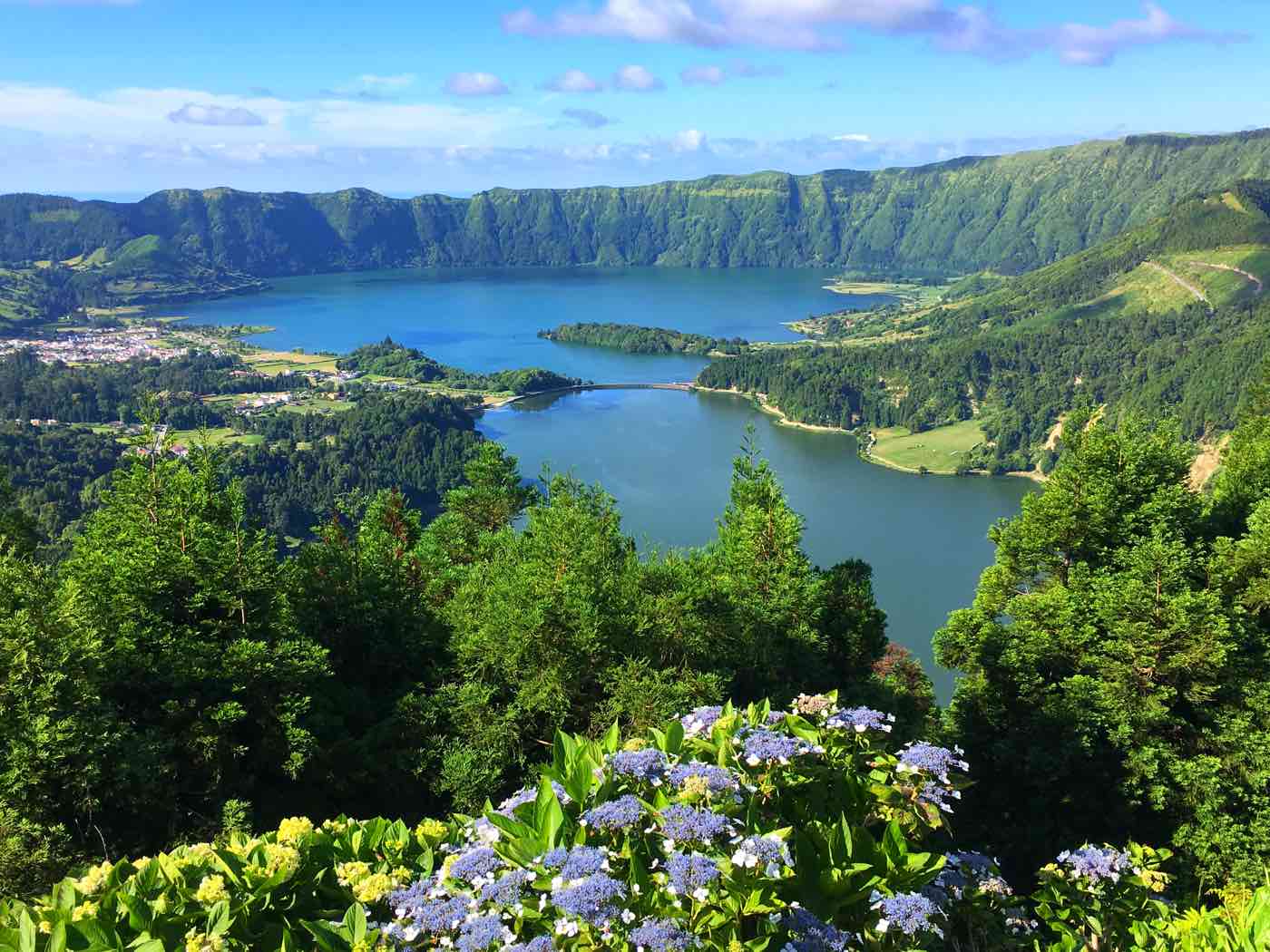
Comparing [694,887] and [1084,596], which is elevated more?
[694,887]

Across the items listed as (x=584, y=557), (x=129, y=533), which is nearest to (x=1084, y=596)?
(x=584, y=557)

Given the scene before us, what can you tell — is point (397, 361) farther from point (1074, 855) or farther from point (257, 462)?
point (1074, 855)

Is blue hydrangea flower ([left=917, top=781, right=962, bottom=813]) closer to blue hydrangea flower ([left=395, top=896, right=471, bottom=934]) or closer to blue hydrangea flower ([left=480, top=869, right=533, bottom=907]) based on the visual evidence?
blue hydrangea flower ([left=480, top=869, right=533, bottom=907])

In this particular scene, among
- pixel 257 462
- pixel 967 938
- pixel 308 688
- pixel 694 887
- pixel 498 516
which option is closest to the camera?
pixel 694 887

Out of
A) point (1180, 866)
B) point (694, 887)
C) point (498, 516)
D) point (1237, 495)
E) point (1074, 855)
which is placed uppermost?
point (694, 887)

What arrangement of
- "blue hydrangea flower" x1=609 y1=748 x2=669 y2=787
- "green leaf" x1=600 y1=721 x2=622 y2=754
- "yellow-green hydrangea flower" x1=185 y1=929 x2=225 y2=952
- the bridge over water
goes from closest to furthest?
1. "yellow-green hydrangea flower" x1=185 y1=929 x2=225 y2=952
2. "blue hydrangea flower" x1=609 y1=748 x2=669 y2=787
3. "green leaf" x1=600 y1=721 x2=622 y2=754
4. the bridge over water

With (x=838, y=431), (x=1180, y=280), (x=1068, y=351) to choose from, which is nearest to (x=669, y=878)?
(x=838, y=431)

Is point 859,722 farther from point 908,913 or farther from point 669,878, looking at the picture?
point 669,878

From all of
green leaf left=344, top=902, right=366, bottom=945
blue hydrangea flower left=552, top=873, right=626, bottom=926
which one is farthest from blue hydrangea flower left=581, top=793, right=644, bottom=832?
green leaf left=344, top=902, right=366, bottom=945
